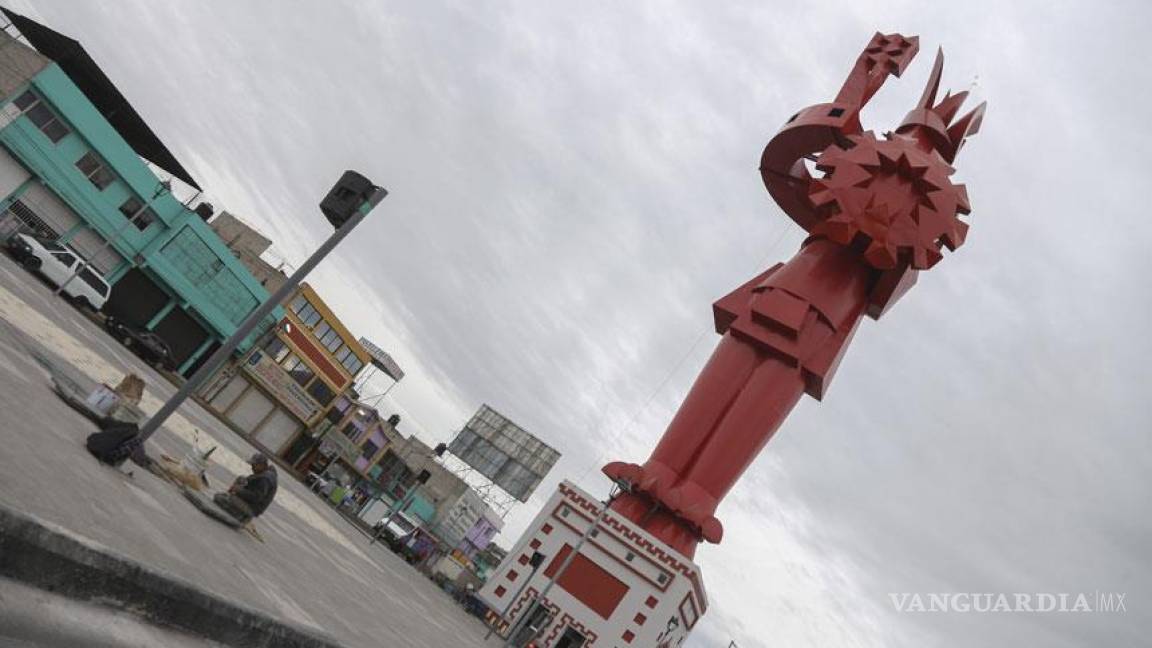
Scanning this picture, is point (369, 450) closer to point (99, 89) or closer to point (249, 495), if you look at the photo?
point (99, 89)

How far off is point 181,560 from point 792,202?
18.8m

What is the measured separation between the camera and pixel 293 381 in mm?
39688

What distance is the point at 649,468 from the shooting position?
18219 millimetres

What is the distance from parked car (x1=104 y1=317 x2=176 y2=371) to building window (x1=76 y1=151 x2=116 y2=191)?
6.05 m

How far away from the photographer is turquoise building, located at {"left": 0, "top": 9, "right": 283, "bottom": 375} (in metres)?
26.5

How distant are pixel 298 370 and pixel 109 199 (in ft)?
46.0

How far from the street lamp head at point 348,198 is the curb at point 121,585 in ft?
13.3

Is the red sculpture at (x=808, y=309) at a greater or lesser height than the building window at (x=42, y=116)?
greater

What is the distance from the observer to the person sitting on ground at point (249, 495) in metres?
8.85

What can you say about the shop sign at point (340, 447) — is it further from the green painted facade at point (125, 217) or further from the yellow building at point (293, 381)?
the green painted facade at point (125, 217)

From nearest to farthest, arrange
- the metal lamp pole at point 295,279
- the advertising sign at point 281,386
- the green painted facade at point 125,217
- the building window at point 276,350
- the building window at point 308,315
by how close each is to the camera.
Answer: the metal lamp pole at point 295,279, the green painted facade at point 125,217, the advertising sign at point 281,386, the building window at point 276,350, the building window at point 308,315

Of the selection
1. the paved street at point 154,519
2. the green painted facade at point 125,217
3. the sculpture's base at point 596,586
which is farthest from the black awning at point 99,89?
the sculpture's base at point 596,586

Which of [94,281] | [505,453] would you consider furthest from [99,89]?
[505,453]

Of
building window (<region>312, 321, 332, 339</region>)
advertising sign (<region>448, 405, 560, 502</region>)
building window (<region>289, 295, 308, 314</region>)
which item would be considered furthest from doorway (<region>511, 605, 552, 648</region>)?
advertising sign (<region>448, 405, 560, 502</region>)
